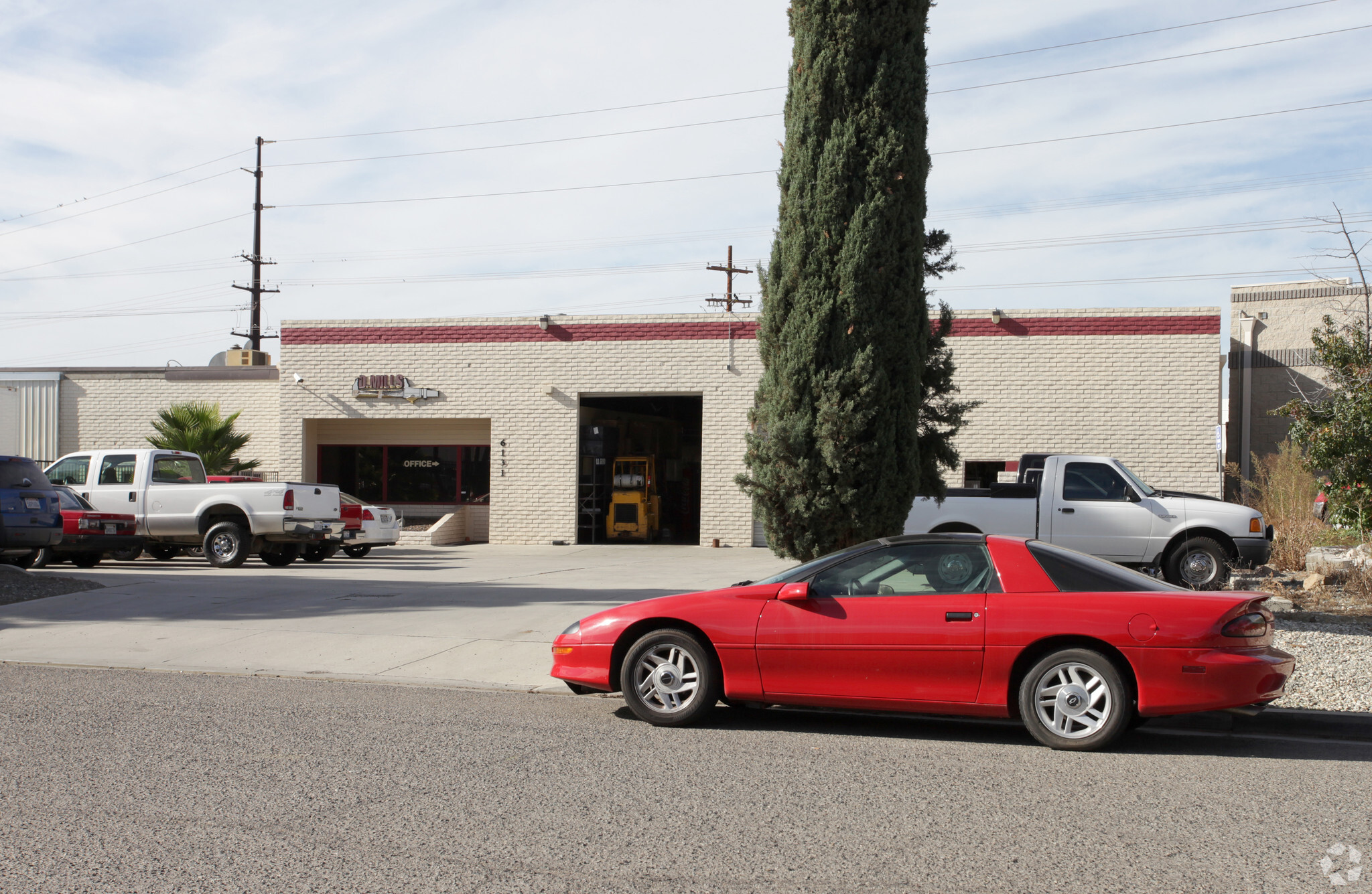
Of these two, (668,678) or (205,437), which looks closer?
(668,678)

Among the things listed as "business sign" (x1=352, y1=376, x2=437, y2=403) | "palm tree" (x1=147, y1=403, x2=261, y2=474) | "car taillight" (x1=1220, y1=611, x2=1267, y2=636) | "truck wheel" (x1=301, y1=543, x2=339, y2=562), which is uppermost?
"business sign" (x1=352, y1=376, x2=437, y2=403)

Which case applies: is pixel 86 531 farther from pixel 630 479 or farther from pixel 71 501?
pixel 630 479

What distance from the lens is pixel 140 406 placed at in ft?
93.6

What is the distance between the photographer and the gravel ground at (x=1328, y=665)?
25.1 feet

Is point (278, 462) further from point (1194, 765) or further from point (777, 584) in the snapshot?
point (1194, 765)

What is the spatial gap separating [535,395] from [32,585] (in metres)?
13.6

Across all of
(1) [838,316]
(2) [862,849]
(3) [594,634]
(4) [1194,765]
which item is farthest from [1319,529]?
(2) [862,849]

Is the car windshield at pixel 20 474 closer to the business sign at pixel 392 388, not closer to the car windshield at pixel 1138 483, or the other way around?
the business sign at pixel 392 388

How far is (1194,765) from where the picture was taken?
20.3 feet

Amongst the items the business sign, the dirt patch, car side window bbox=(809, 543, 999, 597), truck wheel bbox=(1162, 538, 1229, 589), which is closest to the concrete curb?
car side window bbox=(809, 543, 999, 597)

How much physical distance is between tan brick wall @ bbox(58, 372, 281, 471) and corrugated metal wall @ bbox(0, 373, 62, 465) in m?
0.24

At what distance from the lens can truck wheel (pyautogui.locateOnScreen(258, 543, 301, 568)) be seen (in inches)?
763

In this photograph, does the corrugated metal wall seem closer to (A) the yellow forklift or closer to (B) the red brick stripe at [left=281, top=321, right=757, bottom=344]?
(B) the red brick stripe at [left=281, top=321, right=757, bottom=344]

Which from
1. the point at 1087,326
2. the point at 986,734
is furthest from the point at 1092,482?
the point at 986,734
